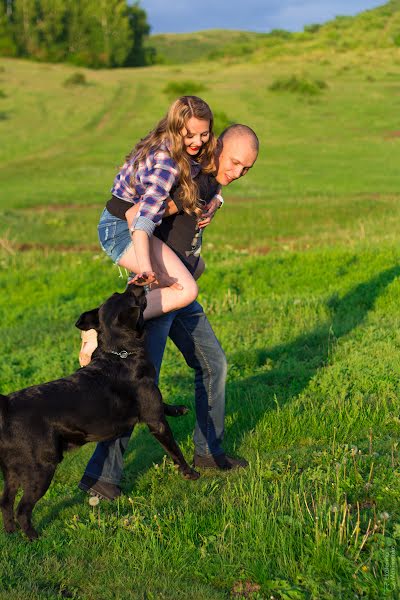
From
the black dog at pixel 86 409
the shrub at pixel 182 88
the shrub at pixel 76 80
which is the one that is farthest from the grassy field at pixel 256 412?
the shrub at pixel 76 80

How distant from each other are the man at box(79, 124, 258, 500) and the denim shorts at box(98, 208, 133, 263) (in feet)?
0.74

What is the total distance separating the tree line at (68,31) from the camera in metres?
73.5

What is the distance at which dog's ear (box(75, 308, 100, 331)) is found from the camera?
4.80 m

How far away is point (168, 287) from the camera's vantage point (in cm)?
486

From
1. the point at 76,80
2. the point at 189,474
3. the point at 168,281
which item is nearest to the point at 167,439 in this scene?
the point at 189,474

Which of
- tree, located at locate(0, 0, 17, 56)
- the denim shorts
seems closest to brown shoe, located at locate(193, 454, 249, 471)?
the denim shorts

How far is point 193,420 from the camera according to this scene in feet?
21.1

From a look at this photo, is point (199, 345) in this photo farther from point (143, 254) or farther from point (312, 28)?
point (312, 28)

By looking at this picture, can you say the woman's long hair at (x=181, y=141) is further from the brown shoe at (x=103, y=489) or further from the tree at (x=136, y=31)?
Answer: the tree at (x=136, y=31)

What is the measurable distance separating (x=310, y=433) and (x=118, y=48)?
75.6m

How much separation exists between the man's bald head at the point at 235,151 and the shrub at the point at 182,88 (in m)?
43.6

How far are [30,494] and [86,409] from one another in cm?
57

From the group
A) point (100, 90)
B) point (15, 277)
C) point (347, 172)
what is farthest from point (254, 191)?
point (100, 90)

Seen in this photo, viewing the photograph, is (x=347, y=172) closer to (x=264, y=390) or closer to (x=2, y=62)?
(x=264, y=390)
